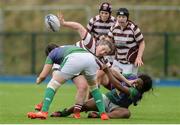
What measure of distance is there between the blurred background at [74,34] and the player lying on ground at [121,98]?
15.9 m

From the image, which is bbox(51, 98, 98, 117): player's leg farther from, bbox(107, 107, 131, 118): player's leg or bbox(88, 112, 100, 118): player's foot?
bbox(107, 107, 131, 118): player's leg

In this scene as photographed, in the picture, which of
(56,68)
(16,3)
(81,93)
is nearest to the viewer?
(81,93)

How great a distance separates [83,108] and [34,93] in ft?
26.7

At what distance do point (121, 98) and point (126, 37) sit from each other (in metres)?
2.70

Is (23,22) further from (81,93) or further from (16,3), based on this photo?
(81,93)

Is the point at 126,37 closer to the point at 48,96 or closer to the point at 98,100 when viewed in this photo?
the point at 98,100

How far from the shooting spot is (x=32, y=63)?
1280 inches

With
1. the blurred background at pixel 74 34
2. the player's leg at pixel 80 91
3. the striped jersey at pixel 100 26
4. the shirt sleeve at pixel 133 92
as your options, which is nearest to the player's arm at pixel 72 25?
the player's leg at pixel 80 91

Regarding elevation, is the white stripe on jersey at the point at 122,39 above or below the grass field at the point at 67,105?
above

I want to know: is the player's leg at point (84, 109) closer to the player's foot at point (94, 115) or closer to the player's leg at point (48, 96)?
the player's foot at point (94, 115)

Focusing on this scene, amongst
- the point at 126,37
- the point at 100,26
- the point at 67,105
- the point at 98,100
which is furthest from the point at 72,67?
the point at 67,105

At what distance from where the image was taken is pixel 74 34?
31969 mm

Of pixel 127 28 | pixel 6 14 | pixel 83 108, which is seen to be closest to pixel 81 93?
pixel 83 108

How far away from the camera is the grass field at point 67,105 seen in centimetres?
1396
